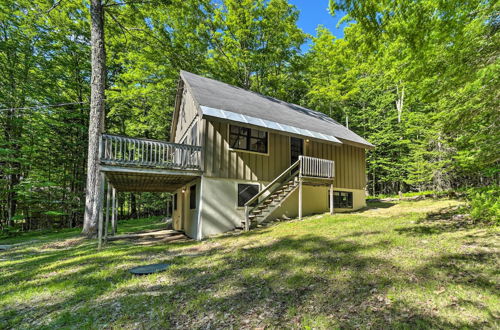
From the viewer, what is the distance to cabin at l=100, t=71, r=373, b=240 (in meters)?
9.03

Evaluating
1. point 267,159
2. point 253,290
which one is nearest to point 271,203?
point 267,159

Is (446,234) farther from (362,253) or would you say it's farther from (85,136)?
(85,136)

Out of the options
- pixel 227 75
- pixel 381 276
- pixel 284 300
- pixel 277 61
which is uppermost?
pixel 277 61

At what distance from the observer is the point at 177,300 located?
4141 millimetres

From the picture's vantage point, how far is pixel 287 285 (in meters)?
4.33

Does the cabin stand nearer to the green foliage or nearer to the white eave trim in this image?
the white eave trim

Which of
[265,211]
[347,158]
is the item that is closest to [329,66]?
[347,158]

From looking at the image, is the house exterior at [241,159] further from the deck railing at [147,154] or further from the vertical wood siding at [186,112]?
the deck railing at [147,154]

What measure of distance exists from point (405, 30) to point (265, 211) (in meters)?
7.77

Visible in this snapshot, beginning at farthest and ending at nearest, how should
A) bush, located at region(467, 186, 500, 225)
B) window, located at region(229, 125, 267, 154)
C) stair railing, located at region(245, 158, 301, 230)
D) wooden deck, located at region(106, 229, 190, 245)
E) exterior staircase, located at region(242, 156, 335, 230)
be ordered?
window, located at region(229, 125, 267, 154) < exterior staircase, located at region(242, 156, 335, 230) < wooden deck, located at region(106, 229, 190, 245) < stair railing, located at region(245, 158, 301, 230) < bush, located at region(467, 186, 500, 225)

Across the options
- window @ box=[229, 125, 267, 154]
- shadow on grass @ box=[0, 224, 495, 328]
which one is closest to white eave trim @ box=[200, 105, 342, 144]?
window @ box=[229, 125, 267, 154]

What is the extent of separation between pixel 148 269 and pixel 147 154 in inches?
157

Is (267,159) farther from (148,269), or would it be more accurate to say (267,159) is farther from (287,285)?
(287,285)

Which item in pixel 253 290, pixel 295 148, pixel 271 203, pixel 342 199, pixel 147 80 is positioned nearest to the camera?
pixel 253 290
